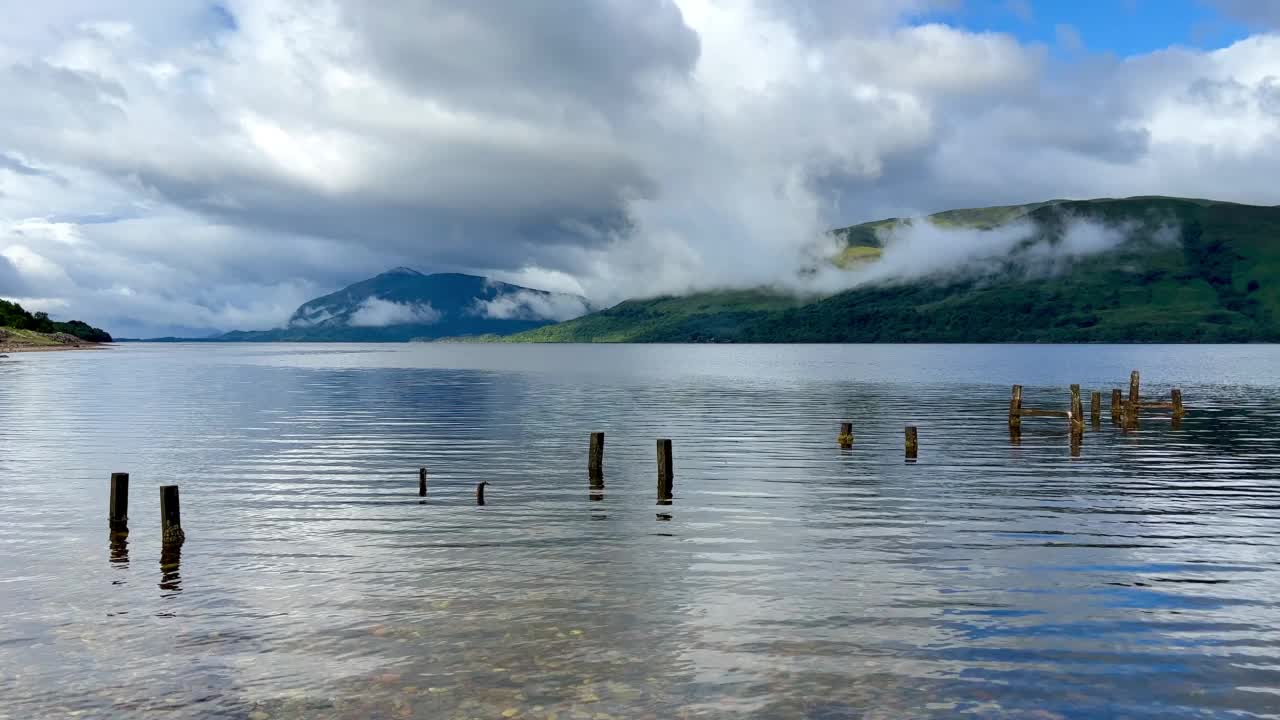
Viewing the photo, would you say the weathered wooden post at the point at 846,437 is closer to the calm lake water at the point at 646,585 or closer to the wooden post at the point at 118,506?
the calm lake water at the point at 646,585

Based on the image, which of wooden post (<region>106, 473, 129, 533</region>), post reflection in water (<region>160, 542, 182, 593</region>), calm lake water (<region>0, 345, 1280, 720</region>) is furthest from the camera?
wooden post (<region>106, 473, 129, 533</region>)

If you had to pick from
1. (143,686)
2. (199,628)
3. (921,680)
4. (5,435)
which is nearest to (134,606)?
(199,628)

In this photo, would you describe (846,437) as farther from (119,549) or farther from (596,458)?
(119,549)

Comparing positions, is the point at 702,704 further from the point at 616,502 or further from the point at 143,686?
the point at 616,502

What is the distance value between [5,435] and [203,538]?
37.5 metres

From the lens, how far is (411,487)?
3466 cm

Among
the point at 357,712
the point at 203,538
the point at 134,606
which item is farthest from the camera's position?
the point at 203,538

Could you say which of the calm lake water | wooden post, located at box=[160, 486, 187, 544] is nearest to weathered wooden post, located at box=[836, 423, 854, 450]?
the calm lake water

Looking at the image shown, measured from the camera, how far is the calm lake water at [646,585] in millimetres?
14234

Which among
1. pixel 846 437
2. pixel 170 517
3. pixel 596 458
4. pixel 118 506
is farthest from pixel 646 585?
pixel 846 437

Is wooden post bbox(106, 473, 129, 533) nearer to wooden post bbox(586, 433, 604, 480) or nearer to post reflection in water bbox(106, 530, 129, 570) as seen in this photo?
post reflection in water bbox(106, 530, 129, 570)

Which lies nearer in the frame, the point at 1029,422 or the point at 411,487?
the point at 411,487

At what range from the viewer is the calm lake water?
14234 mm

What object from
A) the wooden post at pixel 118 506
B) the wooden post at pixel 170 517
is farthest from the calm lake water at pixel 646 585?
the wooden post at pixel 118 506
